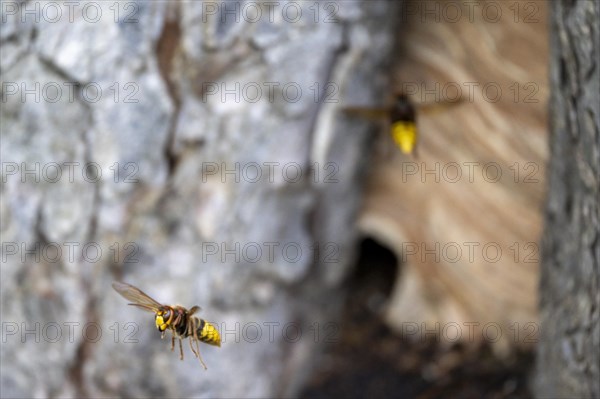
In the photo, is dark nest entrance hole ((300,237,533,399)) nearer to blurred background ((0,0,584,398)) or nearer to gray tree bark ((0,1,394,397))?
blurred background ((0,0,584,398))

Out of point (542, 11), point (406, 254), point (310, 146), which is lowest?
point (406, 254)

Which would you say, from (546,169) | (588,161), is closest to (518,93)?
A: (546,169)

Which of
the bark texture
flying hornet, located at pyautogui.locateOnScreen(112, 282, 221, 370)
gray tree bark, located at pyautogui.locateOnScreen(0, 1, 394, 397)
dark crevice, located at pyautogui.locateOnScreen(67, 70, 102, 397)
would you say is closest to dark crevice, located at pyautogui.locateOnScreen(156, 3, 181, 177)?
gray tree bark, located at pyautogui.locateOnScreen(0, 1, 394, 397)

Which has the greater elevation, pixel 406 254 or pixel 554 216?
pixel 554 216

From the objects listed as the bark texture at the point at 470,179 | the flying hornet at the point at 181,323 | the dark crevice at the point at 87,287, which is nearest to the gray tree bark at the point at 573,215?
the bark texture at the point at 470,179

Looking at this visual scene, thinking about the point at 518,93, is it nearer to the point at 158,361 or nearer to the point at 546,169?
the point at 546,169

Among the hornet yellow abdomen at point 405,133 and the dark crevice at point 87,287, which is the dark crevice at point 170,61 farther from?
the hornet yellow abdomen at point 405,133

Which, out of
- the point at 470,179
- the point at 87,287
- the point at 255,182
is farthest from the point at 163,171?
the point at 470,179
